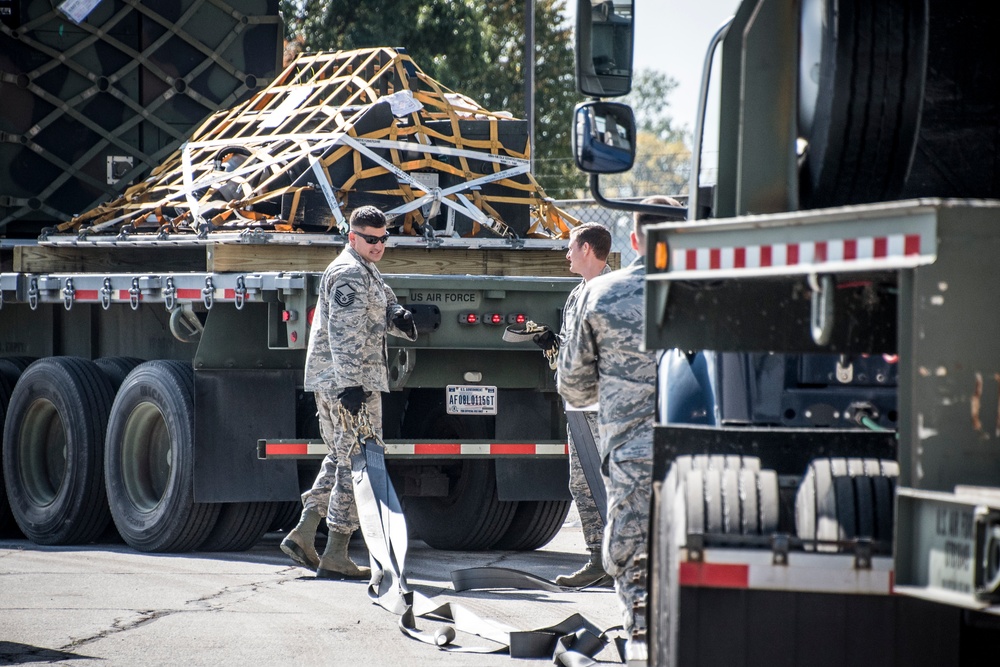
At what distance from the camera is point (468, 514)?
11125 mm

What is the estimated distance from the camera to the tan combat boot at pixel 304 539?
9.70 meters

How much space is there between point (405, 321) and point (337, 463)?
2.90 ft

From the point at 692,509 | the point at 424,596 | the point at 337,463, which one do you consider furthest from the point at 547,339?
the point at 692,509

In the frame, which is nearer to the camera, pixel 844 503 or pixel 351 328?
pixel 844 503

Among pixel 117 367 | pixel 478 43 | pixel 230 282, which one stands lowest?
pixel 117 367

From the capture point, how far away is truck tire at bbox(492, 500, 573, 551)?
1120cm

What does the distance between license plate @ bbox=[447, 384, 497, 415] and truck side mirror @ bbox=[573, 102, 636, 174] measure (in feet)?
15.4

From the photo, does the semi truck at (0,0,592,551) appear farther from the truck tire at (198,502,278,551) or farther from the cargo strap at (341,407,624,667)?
the cargo strap at (341,407,624,667)

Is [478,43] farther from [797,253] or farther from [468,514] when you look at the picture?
[797,253]

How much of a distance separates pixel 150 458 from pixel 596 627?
4704 millimetres

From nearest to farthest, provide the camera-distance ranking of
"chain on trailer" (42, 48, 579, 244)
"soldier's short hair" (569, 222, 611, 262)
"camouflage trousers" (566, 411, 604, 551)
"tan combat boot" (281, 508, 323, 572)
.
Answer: "soldier's short hair" (569, 222, 611, 262) < "camouflage trousers" (566, 411, 604, 551) < "tan combat boot" (281, 508, 323, 572) < "chain on trailer" (42, 48, 579, 244)

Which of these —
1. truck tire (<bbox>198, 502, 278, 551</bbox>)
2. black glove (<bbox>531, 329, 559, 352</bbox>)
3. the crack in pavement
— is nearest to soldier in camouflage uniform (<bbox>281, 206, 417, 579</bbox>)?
the crack in pavement

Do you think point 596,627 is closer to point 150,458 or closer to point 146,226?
point 150,458

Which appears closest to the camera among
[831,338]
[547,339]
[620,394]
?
[831,338]
